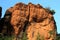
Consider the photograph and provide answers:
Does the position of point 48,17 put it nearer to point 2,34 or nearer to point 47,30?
point 47,30

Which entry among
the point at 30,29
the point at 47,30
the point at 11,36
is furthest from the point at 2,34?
the point at 47,30

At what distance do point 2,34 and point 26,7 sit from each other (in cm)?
540

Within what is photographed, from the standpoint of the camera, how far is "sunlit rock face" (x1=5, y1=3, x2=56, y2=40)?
1339 inches

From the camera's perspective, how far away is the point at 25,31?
3450 cm

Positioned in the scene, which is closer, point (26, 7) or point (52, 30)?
point (52, 30)

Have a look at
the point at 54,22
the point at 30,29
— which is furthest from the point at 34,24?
the point at 54,22

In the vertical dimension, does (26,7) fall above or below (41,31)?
above

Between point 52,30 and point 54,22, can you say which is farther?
point 54,22

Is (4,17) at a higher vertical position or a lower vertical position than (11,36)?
higher

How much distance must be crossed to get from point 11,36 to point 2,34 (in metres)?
1.27

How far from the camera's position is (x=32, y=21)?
35031 millimetres

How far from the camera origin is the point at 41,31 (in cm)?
3419

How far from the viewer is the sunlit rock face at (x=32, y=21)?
34000 millimetres

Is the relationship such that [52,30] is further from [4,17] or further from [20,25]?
[4,17]
